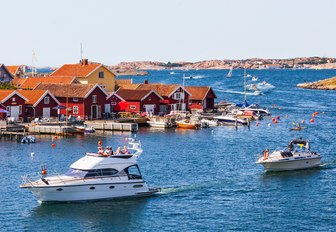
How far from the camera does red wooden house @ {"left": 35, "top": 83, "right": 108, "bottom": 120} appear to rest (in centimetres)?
9112

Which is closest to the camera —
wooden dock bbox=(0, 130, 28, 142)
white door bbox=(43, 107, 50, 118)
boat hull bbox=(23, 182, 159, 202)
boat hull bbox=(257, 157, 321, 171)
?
boat hull bbox=(23, 182, 159, 202)

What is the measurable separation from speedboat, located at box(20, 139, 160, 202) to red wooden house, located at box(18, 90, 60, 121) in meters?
42.7

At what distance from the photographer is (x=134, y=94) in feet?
328

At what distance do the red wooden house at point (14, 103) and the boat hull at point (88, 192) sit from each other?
4186 cm

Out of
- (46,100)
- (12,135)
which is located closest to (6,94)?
(46,100)

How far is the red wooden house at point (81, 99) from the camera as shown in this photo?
9112 centimetres

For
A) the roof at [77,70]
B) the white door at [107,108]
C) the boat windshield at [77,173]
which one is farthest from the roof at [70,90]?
the boat windshield at [77,173]

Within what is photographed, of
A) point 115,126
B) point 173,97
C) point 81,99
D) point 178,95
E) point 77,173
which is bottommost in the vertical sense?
point 115,126

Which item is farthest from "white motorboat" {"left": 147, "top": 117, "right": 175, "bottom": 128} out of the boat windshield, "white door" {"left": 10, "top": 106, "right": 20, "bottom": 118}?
the boat windshield

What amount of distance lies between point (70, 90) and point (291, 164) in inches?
1713

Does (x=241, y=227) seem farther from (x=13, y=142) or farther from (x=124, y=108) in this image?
(x=124, y=108)

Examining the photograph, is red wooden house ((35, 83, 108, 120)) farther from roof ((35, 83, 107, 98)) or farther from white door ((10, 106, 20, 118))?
white door ((10, 106, 20, 118))

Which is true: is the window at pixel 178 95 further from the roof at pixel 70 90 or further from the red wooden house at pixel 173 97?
the roof at pixel 70 90

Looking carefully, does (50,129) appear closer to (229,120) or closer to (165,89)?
(165,89)
